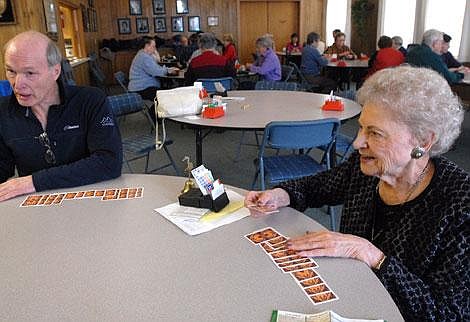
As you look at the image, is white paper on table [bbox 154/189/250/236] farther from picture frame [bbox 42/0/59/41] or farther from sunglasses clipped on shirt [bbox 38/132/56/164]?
A: picture frame [bbox 42/0/59/41]

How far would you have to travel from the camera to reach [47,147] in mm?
1835

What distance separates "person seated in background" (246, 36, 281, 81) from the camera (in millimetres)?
6297

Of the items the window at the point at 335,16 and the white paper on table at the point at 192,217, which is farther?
the window at the point at 335,16

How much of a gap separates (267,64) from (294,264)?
549 centimetres

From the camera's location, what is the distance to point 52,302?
0.97m

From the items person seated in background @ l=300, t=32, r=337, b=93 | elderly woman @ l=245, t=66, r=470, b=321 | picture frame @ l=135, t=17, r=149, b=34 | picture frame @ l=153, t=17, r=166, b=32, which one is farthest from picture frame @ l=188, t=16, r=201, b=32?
elderly woman @ l=245, t=66, r=470, b=321

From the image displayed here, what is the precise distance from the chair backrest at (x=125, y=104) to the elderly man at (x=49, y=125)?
1711mm

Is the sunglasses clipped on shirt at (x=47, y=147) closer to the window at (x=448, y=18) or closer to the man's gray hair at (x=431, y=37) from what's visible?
the man's gray hair at (x=431, y=37)

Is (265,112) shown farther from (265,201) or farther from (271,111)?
(265,201)

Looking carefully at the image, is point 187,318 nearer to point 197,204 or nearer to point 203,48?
point 197,204

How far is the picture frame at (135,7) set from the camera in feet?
37.9

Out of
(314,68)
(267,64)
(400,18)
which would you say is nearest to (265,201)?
(267,64)

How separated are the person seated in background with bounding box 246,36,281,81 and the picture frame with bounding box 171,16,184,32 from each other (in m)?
6.04

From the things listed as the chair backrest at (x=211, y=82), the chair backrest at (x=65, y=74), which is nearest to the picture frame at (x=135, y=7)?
the chair backrest at (x=65, y=74)
